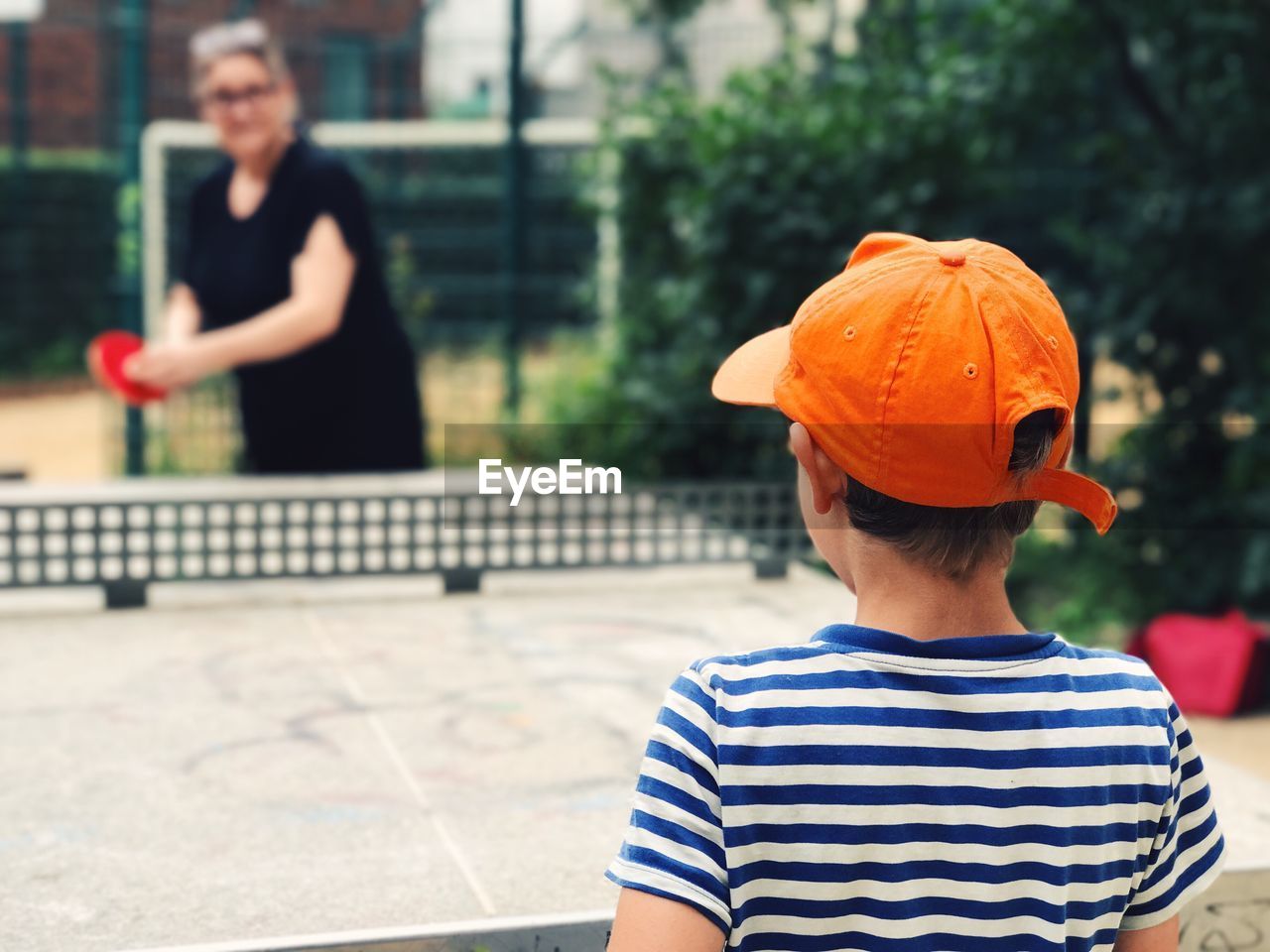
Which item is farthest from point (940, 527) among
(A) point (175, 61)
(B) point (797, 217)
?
(A) point (175, 61)

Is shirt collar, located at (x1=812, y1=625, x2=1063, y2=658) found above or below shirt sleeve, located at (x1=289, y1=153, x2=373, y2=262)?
below

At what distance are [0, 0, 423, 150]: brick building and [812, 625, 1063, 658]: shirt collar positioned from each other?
26.6 ft

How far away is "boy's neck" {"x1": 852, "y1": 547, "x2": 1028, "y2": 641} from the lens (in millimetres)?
1149

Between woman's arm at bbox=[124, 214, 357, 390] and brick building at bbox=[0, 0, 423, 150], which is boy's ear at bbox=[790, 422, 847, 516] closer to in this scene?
woman's arm at bbox=[124, 214, 357, 390]

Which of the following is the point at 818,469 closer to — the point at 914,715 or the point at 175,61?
the point at 914,715

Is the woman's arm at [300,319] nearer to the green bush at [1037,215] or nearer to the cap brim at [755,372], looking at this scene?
the cap brim at [755,372]

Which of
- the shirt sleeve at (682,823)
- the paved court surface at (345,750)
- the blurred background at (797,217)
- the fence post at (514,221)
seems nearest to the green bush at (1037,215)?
the blurred background at (797,217)

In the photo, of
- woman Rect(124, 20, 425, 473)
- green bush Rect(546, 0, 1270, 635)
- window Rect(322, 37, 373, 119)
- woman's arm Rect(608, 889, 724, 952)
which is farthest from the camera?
window Rect(322, 37, 373, 119)

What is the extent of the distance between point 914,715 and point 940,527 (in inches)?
5.3

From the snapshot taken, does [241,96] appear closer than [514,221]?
Yes

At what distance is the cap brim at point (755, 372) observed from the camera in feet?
3.84

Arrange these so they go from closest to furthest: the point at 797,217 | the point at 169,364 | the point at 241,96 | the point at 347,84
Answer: the point at 169,364
the point at 241,96
the point at 797,217
the point at 347,84

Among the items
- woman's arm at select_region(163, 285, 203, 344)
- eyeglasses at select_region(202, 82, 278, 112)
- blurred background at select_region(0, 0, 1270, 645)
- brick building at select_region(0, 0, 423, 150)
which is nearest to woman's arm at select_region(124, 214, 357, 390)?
woman's arm at select_region(163, 285, 203, 344)

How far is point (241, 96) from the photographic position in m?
3.95
